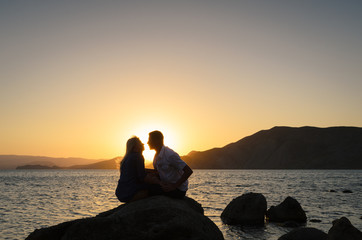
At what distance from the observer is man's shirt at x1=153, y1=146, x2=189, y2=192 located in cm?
831

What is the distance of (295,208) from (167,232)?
1686cm

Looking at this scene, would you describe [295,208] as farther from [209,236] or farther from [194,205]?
[209,236]

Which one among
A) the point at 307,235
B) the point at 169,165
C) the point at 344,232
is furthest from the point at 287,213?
the point at 169,165

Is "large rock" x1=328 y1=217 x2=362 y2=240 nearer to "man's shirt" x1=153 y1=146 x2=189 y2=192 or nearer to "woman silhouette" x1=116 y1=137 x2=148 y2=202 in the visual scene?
"man's shirt" x1=153 y1=146 x2=189 y2=192

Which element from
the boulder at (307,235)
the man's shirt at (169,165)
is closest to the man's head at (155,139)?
the man's shirt at (169,165)

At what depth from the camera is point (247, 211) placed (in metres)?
20.0

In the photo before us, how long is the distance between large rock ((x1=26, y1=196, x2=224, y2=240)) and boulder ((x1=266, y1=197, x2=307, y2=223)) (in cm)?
1480

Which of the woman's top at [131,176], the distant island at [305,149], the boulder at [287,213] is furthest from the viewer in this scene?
the distant island at [305,149]

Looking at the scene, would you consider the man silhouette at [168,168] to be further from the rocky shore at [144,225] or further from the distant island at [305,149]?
the distant island at [305,149]

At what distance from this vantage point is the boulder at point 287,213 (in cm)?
2091

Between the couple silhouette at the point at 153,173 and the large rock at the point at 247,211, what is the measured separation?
1220 cm

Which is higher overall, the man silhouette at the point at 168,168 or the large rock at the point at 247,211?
the man silhouette at the point at 168,168

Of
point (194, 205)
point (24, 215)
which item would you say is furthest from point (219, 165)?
point (194, 205)

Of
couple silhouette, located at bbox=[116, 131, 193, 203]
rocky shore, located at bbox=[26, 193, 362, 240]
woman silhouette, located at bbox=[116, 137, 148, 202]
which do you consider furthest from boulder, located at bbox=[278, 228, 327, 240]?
woman silhouette, located at bbox=[116, 137, 148, 202]
